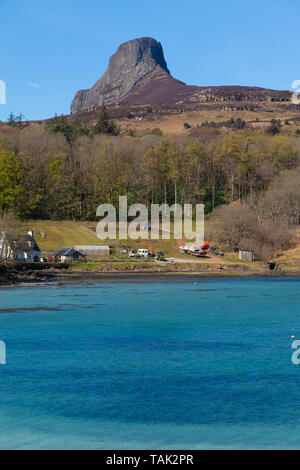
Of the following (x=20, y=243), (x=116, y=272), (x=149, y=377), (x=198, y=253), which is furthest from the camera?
(x=198, y=253)

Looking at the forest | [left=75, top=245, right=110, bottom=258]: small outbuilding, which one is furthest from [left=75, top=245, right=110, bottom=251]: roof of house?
the forest

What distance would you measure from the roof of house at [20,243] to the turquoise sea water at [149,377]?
2575 centimetres

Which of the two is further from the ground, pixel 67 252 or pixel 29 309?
pixel 67 252

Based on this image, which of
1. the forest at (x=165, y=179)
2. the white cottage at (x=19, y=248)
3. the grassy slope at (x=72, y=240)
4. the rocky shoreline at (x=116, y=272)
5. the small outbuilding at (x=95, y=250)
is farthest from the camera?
the forest at (x=165, y=179)

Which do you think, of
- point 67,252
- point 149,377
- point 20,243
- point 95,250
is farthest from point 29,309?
point 95,250

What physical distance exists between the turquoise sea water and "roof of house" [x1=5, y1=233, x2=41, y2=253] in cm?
2575

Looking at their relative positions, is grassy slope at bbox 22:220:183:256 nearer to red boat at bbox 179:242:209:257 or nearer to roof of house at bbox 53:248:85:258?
red boat at bbox 179:242:209:257

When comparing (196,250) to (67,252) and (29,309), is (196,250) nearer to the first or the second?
(67,252)

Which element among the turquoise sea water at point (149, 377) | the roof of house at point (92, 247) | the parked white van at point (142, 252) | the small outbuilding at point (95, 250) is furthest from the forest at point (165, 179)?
the turquoise sea water at point (149, 377)

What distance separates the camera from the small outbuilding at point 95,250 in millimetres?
78438

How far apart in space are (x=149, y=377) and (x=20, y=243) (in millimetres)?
52256

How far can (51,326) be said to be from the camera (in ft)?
118

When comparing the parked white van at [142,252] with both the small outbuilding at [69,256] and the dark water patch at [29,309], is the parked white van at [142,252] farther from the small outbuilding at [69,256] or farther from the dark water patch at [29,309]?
the dark water patch at [29,309]

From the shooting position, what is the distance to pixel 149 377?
23.6 m
